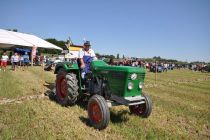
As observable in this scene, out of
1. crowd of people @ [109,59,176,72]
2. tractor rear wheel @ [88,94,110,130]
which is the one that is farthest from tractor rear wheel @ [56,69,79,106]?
crowd of people @ [109,59,176,72]

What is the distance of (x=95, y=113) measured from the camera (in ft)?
17.2

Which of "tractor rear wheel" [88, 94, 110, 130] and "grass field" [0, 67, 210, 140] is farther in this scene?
"tractor rear wheel" [88, 94, 110, 130]

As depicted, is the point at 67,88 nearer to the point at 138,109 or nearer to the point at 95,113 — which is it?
the point at 95,113

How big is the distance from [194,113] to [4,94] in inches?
246

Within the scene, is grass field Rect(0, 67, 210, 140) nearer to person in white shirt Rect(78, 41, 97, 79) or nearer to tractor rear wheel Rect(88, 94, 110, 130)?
tractor rear wheel Rect(88, 94, 110, 130)

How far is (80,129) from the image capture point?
4949 mm

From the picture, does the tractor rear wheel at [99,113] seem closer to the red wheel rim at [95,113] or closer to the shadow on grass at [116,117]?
the red wheel rim at [95,113]

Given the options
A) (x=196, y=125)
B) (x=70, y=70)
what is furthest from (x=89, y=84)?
(x=196, y=125)

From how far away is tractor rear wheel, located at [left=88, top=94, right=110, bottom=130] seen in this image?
191 inches

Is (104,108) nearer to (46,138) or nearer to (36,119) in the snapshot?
(46,138)

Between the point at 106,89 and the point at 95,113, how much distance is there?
777 mm

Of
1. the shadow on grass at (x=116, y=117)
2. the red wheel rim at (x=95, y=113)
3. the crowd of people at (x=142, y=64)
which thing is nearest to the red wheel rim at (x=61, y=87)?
the shadow on grass at (x=116, y=117)

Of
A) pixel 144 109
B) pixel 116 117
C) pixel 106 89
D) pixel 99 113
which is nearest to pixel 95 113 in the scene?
pixel 99 113

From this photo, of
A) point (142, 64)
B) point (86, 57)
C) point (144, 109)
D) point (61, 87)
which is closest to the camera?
point (144, 109)
